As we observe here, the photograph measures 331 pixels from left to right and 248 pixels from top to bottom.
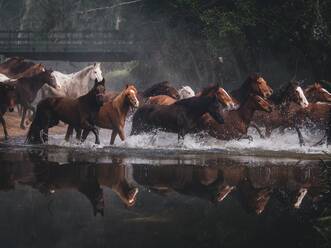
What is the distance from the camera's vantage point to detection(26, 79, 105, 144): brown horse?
54.3 ft

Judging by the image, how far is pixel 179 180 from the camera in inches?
393

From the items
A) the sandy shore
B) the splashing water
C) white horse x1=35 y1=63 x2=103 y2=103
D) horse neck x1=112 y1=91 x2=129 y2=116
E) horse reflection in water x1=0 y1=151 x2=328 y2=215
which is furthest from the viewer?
white horse x1=35 y1=63 x2=103 y2=103

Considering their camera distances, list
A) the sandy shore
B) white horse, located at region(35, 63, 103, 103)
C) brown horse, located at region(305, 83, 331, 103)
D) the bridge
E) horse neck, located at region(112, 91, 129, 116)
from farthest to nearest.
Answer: the bridge → white horse, located at region(35, 63, 103, 103) → the sandy shore → brown horse, located at region(305, 83, 331, 103) → horse neck, located at region(112, 91, 129, 116)

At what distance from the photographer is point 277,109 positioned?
717 inches

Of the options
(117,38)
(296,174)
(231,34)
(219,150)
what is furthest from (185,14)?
(296,174)

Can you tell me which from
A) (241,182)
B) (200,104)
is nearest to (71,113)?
(200,104)

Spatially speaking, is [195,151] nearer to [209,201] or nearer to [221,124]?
[221,124]

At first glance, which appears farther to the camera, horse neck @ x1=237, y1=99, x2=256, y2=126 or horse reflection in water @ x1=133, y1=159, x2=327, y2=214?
horse neck @ x1=237, y1=99, x2=256, y2=126

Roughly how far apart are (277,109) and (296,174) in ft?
23.4

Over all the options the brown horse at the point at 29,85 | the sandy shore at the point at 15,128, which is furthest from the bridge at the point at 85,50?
the brown horse at the point at 29,85

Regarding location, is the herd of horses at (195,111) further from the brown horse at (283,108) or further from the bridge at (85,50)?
the bridge at (85,50)

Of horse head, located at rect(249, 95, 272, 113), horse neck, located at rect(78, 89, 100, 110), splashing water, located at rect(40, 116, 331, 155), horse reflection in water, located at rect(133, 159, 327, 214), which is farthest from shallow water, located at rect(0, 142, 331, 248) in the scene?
horse head, located at rect(249, 95, 272, 113)

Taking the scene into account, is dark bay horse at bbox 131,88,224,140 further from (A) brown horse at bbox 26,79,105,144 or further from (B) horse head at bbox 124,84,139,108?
(A) brown horse at bbox 26,79,105,144

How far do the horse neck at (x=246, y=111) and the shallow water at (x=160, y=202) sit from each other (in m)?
3.43
